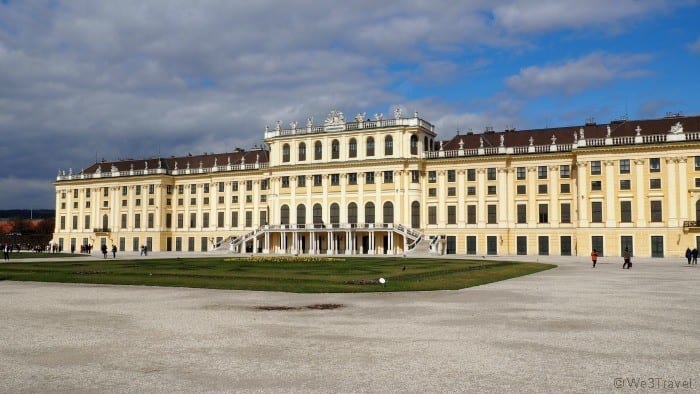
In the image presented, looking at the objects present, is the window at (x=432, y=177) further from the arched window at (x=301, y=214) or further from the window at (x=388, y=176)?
the arched window at (x=301, y=214)

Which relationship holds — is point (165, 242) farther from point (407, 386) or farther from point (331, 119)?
point (407, 386)

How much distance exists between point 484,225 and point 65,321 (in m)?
68.6

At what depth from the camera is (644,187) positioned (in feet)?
231

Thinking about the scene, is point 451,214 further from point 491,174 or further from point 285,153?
point 285,153

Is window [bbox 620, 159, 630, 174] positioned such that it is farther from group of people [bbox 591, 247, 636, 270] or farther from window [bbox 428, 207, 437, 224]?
group of people [bbox 591, 247, 636, 270]

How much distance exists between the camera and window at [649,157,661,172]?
229ft

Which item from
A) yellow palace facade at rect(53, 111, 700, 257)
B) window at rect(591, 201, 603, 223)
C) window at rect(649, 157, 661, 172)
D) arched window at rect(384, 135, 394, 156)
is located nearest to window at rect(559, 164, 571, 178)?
yellow palace facade at rect(53, 111, 700, 257)

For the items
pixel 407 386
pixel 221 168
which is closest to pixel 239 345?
pixel 407 386

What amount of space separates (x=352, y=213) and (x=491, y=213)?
19.0 meters

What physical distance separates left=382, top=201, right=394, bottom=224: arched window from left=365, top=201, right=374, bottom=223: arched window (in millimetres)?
1815

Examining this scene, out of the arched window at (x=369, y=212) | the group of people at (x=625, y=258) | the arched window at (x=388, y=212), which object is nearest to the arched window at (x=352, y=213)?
the arched window at (x=369, y=212)

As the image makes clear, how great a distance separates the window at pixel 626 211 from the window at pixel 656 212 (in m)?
2.25

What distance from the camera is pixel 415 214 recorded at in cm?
8381

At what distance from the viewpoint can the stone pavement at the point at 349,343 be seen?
10.2 meters
